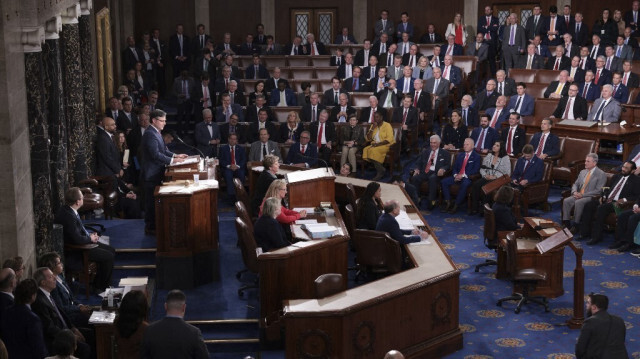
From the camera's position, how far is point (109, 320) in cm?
757

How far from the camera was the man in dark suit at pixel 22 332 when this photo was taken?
6.86 m

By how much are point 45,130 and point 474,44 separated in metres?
11.8

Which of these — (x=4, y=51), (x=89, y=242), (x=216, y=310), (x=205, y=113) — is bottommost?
(x=216, y=310)

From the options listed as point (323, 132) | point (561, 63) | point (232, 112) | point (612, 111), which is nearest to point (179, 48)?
point (232, 112)

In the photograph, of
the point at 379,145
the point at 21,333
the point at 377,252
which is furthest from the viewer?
the point at 379,145

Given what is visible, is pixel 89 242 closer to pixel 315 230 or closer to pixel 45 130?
pixel 45 130

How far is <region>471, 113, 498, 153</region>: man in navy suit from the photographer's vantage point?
14.6m


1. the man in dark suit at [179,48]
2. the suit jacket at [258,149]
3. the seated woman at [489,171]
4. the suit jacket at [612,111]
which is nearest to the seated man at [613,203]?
the seated woman at [489,171]

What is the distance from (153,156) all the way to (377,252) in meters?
2.72

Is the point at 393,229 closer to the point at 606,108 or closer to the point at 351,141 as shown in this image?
the point at 351,141

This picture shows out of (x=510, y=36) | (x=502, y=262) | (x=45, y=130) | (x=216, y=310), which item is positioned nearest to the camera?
(x=45, y=130)

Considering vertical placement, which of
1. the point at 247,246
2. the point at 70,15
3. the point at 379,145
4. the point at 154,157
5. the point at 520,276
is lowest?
the point at 520,276

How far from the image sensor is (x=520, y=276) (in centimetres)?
996

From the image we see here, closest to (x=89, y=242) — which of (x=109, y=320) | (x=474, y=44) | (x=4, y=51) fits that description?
(x=109, y=320)
